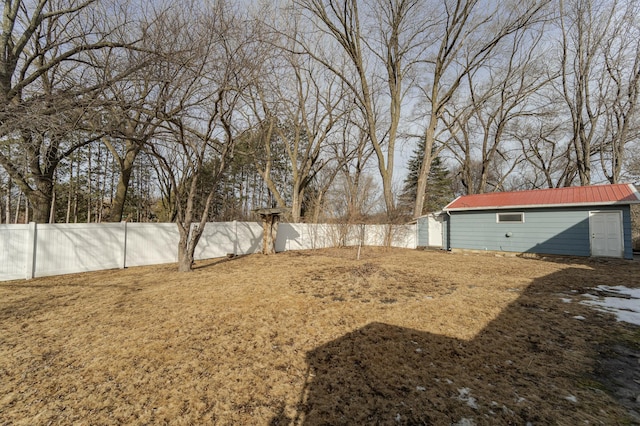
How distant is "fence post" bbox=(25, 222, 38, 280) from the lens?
5.70 m

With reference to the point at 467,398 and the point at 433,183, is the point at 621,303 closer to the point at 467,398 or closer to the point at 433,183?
the point at 467,398

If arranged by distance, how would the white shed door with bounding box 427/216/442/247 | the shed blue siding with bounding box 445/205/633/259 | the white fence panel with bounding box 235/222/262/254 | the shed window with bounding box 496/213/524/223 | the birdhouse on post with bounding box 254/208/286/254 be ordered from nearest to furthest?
1. the shed blue siding with bounding box 445/205/633/259
2. the white fence panel with bounding box 235/222/262/254
3. the birdhouse on post with bounding box 254/208/286/254
4. the shed window with bounding box 496/213/524/223
5. the white shed door with bounding box 427/216/442/247

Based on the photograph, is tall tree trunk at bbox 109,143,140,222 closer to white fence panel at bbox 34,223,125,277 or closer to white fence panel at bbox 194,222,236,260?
white fence panel at bbox 194,222,236,260

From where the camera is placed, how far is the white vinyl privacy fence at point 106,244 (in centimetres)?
566

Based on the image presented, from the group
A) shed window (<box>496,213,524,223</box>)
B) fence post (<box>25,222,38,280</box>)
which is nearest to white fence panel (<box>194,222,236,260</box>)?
fence post (<box>25,222,38,280</box>)

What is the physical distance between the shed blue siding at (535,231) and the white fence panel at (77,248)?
13.7m

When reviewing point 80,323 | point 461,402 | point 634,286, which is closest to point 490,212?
point 634,286

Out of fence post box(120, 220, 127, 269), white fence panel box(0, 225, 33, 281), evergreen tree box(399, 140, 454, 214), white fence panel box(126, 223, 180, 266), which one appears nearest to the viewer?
white fence panel box(0, 225, 33, 281)

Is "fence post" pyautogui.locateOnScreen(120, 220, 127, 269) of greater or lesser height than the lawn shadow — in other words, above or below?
above

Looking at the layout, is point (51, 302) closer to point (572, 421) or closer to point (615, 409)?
point (572, 421)

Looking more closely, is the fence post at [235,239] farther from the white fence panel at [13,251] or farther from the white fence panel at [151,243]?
the white fence panel at [13,251]

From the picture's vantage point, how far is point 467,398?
1987 mm

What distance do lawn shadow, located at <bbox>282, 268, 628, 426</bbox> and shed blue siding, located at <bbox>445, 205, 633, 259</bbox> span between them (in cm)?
859

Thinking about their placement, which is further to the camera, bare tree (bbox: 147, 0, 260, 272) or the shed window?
the shed window
